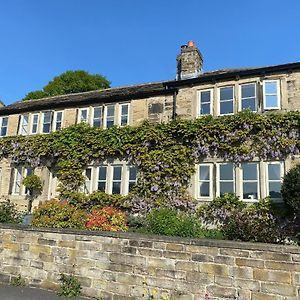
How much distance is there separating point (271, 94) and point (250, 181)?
415 cm

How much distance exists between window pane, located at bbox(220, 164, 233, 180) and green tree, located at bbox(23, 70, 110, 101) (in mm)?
25592

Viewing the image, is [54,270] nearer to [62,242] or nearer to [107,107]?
[62,242]

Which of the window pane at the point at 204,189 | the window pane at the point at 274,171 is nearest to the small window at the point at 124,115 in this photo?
the window pane at the point at 204,189

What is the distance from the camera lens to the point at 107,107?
1783cm

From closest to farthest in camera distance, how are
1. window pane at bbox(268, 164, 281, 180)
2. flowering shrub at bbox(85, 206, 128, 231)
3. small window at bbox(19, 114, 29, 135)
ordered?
flowering shrub at bbox(85, 206, 128, 231) < window pane at bbox(268, 164, 281, 180) < small window at bbox(19, 114, 29, 135)

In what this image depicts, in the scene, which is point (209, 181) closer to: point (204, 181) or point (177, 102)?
point (204, 181)

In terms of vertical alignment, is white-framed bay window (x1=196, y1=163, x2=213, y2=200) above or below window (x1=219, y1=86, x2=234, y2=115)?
below

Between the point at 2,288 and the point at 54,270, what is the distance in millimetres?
1259

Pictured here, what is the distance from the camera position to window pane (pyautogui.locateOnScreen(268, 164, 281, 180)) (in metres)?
13.3

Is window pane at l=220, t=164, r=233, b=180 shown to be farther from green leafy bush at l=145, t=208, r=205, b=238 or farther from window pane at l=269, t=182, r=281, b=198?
green leafy bush at l=145, t=208, r=205, b=238

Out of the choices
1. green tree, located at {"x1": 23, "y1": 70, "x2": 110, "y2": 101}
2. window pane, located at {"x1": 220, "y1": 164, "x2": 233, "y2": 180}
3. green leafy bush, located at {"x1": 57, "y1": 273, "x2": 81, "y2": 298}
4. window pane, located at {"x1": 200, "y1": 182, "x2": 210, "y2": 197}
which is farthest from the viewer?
green tree, located at {"x1": 23, "y1": 70, "x2": 110, "y2": 101}

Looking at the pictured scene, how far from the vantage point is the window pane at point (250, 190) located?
13494 millimetres

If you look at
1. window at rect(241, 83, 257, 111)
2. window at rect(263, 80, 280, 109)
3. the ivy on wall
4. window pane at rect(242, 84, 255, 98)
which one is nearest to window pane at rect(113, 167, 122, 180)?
the ivy on wall

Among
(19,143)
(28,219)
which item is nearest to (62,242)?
(28,219)
